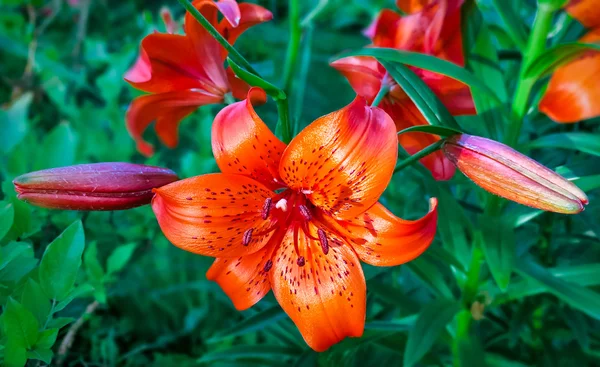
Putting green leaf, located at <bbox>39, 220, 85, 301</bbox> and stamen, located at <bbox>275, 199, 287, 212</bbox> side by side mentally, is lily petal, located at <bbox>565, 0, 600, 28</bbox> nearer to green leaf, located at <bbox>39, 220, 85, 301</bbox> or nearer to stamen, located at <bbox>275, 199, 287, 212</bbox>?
stamen, located at <bbox>275, 199, 287, 212</bbox>

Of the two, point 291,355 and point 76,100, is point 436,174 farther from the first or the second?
point 76,100

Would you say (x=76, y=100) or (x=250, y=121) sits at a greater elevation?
(x=250, y=121)

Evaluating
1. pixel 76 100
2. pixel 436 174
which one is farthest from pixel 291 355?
pixel 76 100

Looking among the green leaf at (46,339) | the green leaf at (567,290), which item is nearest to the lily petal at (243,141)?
the green leaf at (46,339)

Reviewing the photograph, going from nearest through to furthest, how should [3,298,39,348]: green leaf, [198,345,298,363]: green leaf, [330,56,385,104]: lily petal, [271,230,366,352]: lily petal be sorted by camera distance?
[3,298,39,348]: green leaf
[271,230,366,352]: lily petal
[330,56,385,104]: lily petal
[198,345,298,363]: green leaf

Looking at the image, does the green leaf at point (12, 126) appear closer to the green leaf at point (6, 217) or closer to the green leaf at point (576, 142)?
the green leaf at point (6, 217)

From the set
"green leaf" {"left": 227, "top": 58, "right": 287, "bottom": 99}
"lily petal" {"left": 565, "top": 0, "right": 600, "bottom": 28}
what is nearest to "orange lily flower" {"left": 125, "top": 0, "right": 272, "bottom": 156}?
"green leaf" {"left": 227, "top": 58, "right": 287, "bottom": 99}

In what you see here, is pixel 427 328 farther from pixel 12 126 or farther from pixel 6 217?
pixel 12 126
